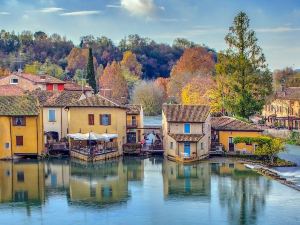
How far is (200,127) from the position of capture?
1770 inches

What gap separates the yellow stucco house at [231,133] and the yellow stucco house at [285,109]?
2055 centimetres

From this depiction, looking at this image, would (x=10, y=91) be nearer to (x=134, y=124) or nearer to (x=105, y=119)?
(x=134, y=124)

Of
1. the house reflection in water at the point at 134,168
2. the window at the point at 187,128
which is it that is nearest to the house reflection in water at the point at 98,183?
the house reflection in water at the point at 134,168

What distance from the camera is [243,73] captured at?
55.1m

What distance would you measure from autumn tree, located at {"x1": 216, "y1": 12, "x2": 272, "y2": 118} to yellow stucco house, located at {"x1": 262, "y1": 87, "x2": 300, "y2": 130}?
12403 mm

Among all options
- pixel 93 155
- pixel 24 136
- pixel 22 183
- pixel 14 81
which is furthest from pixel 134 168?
pixel 14 81

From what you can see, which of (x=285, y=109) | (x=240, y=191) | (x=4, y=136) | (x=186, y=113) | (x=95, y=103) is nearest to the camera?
(x=240, y=191)

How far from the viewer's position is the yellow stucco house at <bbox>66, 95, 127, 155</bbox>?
4634 centimetres

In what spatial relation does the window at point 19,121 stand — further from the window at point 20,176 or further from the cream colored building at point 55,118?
the window at point 20,176

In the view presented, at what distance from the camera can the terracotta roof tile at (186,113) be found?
45156 mm

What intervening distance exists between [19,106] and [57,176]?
366 inches

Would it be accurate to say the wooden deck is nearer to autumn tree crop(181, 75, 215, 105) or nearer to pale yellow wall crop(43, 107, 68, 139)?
pale yellow wall crop(43, 107, 68, 139)

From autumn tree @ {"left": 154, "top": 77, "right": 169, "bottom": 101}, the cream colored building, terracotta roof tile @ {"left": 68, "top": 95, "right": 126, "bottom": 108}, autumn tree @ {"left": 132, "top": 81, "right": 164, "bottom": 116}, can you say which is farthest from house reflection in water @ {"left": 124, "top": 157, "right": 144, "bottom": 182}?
autumn tree @ {"left": 154, "top": 77, "right": 169, "bottom": 101}

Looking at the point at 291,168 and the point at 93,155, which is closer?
the point at 291,168
